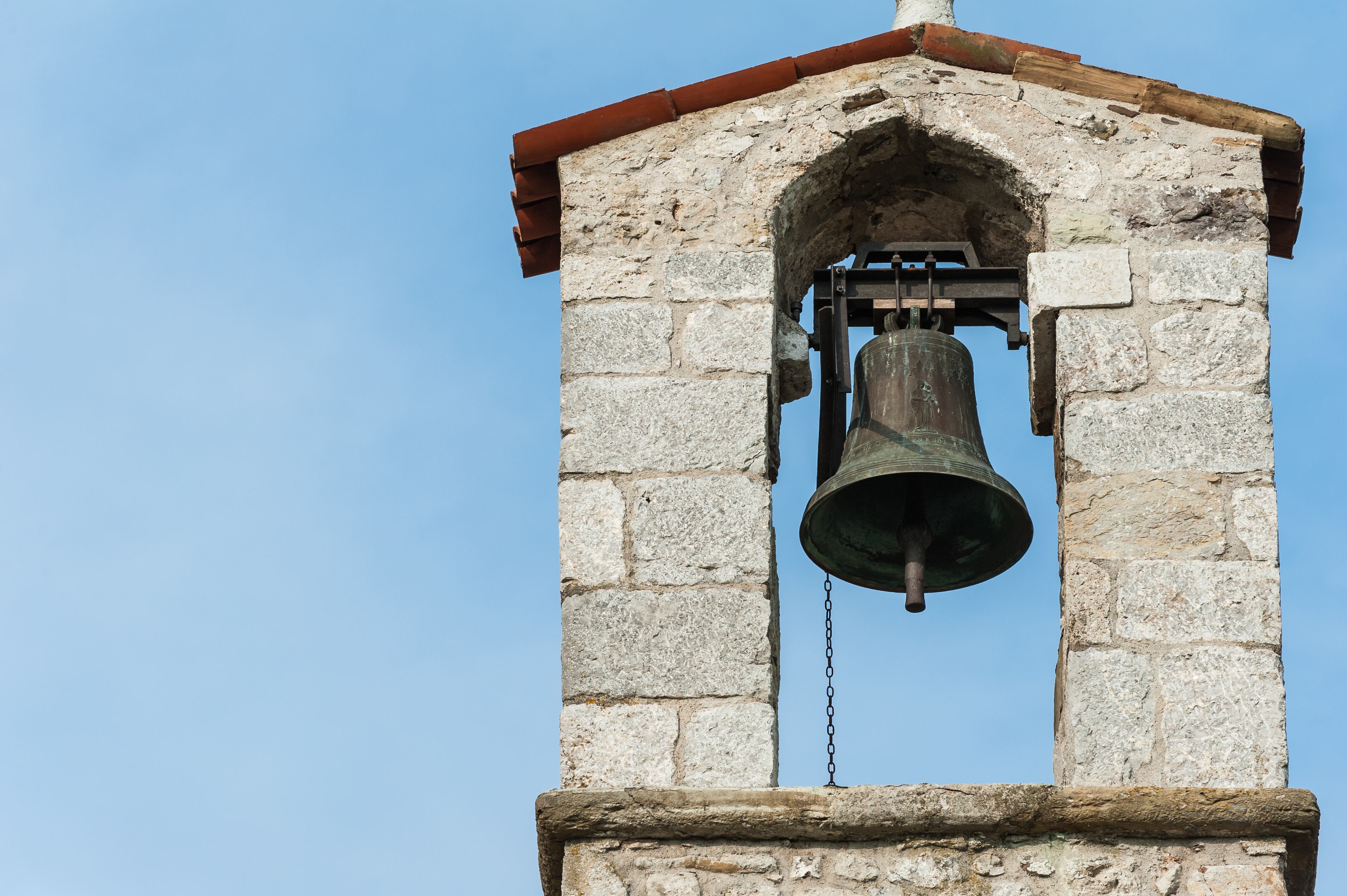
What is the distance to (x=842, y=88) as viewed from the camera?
20.7 ft

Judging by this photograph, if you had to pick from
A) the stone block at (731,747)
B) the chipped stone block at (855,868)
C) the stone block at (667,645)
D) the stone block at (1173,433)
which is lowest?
the chipped stone block at (855,868)

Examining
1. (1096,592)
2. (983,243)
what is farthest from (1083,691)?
(983,243)

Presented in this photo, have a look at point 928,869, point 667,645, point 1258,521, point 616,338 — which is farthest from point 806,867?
point 616,338

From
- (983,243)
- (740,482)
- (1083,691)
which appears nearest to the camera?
(1083,691)

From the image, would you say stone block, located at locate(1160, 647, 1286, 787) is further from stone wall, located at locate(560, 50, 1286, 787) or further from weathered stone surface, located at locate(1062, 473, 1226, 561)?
weathered stone surface, located at locate(1062, 473, 1226, 561)

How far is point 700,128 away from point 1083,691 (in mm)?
1913

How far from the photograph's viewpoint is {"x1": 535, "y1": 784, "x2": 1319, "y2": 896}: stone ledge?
4.93 m

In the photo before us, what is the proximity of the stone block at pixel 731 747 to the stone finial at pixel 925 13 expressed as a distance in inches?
87.3

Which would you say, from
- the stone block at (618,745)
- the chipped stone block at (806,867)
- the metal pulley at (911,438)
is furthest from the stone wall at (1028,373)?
the chipped stone block at (806,867)

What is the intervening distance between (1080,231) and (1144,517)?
2.79ft

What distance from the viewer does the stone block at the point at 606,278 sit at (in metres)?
5.93

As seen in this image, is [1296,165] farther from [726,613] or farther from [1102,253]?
[726,613]

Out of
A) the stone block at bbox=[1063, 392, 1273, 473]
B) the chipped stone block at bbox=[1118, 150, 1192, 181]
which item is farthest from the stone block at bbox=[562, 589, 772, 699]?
the chipped stone block at bbox=[1118, 150, 1192, 181]

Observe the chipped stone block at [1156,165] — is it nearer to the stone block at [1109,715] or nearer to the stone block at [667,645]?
the stone block at [1109,715]
